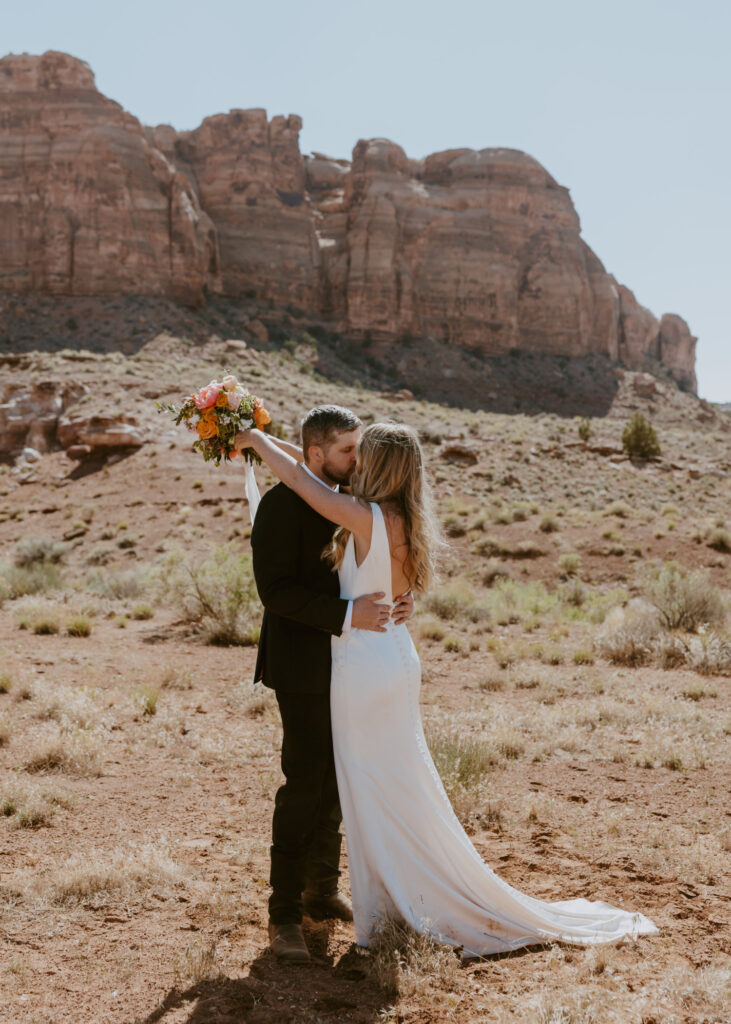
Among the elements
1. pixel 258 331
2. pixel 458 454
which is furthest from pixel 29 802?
pixel 258 331

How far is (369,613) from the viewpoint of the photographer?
11.2ft

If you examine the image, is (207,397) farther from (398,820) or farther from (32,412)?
(32,412)

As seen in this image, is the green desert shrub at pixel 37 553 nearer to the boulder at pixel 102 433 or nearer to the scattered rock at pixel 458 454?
the boulder at pixel 102 433

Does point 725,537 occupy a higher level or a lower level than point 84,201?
lower

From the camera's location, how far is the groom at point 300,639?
3475 millimetres

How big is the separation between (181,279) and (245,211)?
1118 cm

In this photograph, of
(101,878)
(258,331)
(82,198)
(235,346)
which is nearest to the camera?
(101,878)

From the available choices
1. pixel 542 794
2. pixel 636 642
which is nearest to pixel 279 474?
pixel 542 794

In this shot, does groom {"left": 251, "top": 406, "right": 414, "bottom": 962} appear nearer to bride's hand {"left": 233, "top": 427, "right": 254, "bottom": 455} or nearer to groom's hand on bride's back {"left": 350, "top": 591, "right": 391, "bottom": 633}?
groom's hand on bride's back {"left": 350, "top": 591, "right": 391, "bottom": 633}

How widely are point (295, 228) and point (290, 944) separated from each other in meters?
60.7

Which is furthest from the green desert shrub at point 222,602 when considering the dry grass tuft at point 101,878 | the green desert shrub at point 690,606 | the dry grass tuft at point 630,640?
the dry grass tuft at point 101,878

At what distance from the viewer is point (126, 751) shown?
22.1 feet

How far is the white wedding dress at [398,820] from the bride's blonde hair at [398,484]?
13 centimetres

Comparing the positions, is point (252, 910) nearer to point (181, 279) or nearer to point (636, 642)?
point (636, 642)
